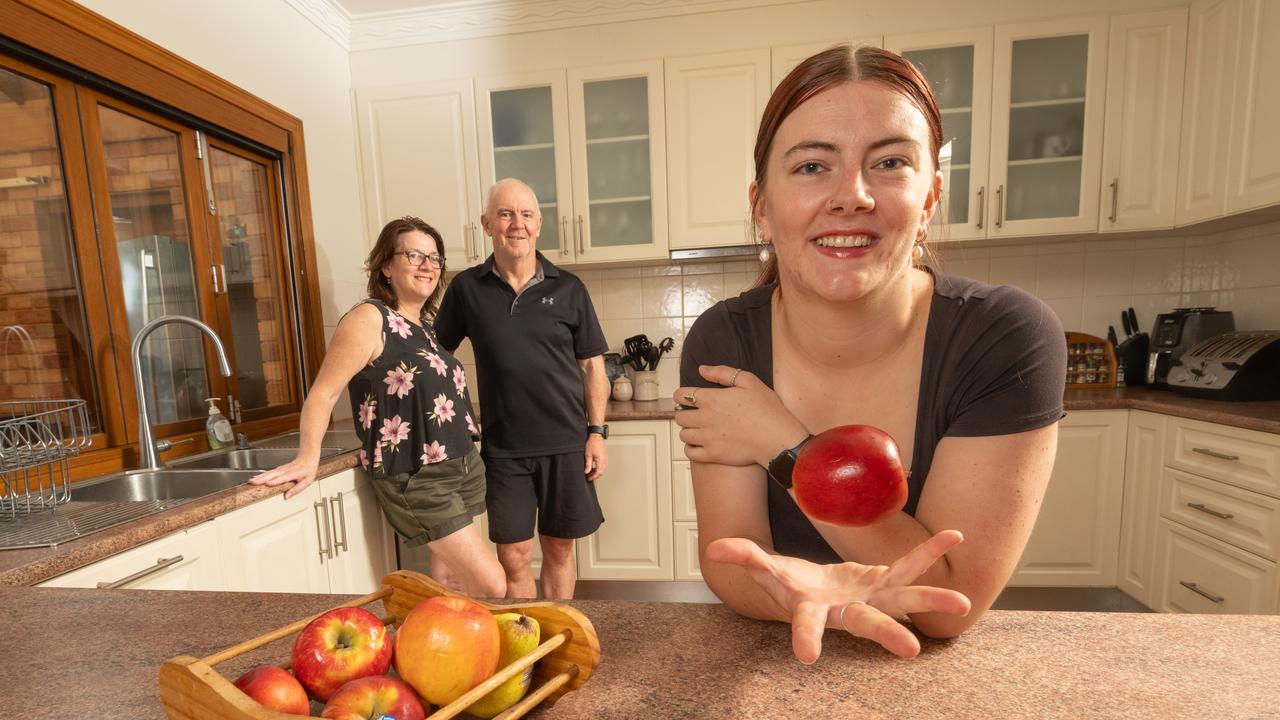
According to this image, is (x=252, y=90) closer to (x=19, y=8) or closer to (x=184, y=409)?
(x=19, y=8)

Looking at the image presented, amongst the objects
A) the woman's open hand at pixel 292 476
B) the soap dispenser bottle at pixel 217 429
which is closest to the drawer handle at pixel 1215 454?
the woman's open hand at pixel 292 476

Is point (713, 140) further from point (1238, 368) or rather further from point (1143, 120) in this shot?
point (1238, 368)

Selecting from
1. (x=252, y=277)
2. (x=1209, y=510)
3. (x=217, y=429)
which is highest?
(x=252, y=277)

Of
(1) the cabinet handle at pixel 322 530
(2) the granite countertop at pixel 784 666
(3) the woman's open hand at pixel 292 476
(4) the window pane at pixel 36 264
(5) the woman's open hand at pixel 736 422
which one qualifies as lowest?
(1) the cabinet handle at pixel 322 530

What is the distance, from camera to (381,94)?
2.74 m

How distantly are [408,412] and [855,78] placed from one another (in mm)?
1506

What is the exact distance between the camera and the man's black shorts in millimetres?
2080

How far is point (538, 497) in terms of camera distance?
2154mm

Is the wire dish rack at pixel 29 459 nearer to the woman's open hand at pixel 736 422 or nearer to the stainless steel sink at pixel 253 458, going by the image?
the stainless steel sink at pixel 253 458

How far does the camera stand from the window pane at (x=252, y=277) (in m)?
2.18

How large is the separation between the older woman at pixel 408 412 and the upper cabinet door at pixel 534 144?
2.94 feet

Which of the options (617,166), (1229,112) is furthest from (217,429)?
(1229,112)

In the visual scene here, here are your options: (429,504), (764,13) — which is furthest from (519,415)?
(764,13)

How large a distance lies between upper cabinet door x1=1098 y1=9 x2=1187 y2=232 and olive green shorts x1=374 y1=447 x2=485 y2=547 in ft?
9.08
